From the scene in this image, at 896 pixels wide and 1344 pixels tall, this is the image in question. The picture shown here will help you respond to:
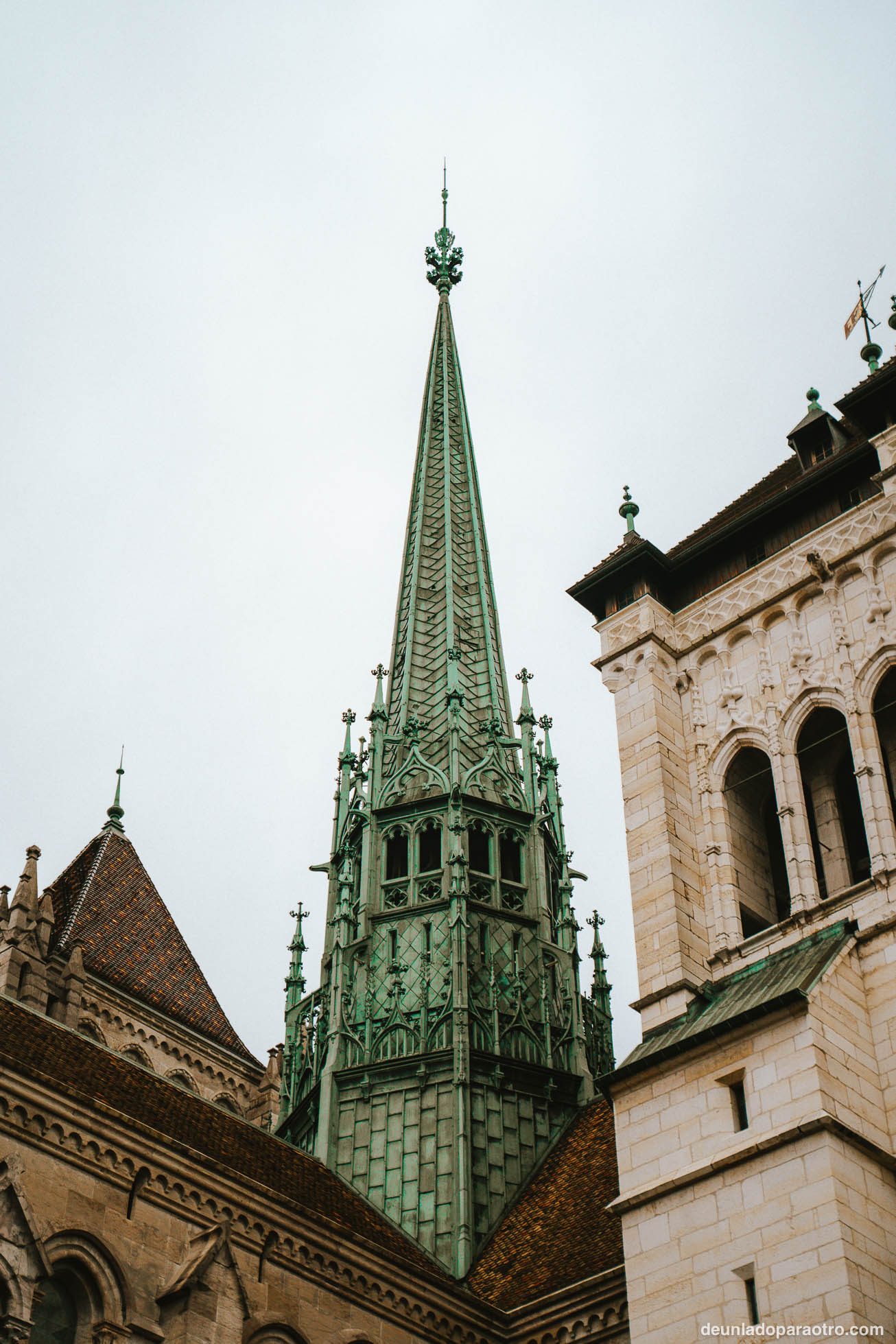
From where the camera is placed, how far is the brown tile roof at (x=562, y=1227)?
68.0ft

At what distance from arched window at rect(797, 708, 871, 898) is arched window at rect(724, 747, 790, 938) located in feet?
1.45

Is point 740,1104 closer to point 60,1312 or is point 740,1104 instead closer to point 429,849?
point 60,1312

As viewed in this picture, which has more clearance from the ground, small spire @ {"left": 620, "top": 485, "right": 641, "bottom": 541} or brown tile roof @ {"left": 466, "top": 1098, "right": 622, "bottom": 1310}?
small spire @ {"left": 620, "top": 485, "right": 641, "bottom": 541}

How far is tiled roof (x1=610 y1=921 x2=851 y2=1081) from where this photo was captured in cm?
1739

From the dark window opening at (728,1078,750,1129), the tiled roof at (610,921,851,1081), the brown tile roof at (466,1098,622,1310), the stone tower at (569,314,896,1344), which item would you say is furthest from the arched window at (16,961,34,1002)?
the dark window opening at (728,1078,750,1129)

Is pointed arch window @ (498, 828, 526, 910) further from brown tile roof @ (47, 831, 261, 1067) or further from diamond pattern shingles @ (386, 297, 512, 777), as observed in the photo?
brown tile roof @ (47, 831, 261, 1067)

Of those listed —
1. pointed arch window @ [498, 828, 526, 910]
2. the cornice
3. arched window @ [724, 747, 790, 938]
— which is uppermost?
pointed arch window @ [498, 828, 526, 910]

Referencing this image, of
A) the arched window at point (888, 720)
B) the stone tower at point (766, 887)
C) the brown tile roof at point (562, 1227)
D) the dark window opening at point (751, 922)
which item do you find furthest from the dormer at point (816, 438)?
the brown tile roof at point (562, 1227)

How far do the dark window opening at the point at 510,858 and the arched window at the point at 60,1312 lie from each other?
12.6 meters

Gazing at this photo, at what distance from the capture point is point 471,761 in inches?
1177

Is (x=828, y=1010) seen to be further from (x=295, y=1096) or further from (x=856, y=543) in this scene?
(x=295, y=1096)

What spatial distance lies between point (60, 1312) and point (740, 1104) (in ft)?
21.2

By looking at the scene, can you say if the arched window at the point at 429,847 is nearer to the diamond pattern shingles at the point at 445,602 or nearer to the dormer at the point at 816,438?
the diamond pattern shingles at the point at 445,602

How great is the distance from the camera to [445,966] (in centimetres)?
2623
